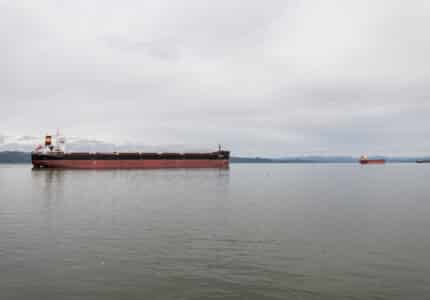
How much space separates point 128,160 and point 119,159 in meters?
3.24

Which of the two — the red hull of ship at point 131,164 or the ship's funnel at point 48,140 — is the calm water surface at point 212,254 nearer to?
the red hull of ship at point 131,164

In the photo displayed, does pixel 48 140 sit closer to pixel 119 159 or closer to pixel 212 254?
pixel 119 159

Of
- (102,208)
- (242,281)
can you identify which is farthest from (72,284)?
(102,208)

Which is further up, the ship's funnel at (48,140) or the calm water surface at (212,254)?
the ship's funnel at (48,140)

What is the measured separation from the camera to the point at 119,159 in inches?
4318

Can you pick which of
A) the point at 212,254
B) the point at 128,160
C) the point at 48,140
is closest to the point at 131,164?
the point at 128,160

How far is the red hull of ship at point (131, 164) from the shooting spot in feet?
333

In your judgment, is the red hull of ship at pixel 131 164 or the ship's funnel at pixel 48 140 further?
the ship's funnel at pixel 48 140

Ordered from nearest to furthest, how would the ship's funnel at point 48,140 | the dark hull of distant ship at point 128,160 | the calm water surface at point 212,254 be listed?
the calm water surface at point 212,254 → the dark hull of distant ship at point 128,160 → the ship's funnel at point 48,140

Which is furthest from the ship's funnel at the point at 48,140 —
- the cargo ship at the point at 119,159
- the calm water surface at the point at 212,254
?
the calm water surface at the point at 212,254

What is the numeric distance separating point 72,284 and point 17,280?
2.15 meters

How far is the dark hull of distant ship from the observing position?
100375 millimetres

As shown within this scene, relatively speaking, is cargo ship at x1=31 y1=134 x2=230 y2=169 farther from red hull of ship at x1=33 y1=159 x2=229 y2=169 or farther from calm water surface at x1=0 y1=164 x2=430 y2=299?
calm water surface at x1=0 y1=164 x2=430 y2=299

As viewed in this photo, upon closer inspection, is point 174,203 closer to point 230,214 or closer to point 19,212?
point 230,214
